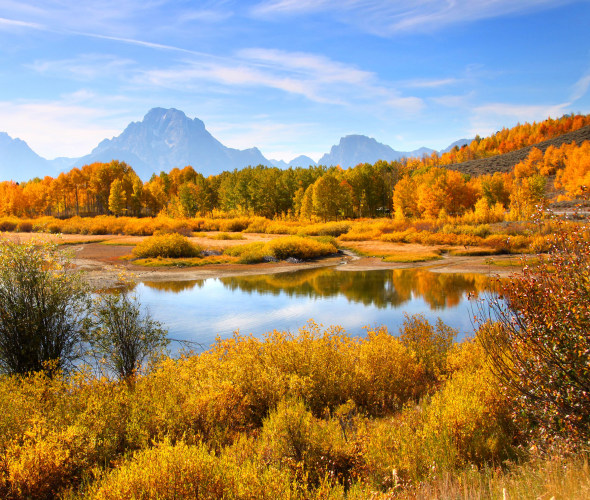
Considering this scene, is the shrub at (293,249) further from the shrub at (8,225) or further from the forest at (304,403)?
the shrub at (8,225)

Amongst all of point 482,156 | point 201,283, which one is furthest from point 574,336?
point 482,156

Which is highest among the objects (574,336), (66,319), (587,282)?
(587,282)

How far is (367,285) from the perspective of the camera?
79.6ft

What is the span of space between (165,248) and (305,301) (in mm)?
18679

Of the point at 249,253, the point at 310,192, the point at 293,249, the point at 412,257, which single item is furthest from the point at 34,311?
the point at 310,192

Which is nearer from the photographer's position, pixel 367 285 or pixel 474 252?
pixel 367 285

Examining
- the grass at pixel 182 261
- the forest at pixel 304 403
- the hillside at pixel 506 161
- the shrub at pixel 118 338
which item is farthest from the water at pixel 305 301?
the hillside at pixel 506 161

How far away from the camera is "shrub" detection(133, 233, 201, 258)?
3494cm

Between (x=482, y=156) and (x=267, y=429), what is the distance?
14926 centimetres

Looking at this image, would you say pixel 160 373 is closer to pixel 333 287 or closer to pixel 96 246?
pixel 333 287

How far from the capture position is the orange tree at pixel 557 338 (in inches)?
173

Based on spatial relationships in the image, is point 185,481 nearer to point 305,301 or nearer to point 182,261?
point 305,301

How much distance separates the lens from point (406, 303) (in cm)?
1900

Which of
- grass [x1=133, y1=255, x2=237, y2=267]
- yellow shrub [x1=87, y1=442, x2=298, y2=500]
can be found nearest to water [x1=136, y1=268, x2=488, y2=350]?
grass [x1=133, y1=255, x2=237, y2=267]
